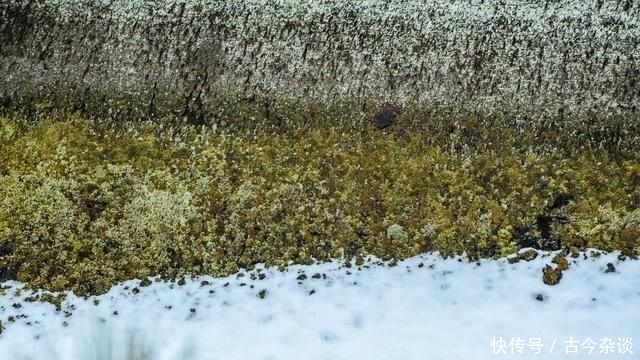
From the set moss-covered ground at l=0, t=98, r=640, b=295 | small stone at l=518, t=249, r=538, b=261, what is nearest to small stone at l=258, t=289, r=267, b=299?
moss-covered ground at l=0, t=98, r=640, b=295

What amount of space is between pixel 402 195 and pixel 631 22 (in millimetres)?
7067

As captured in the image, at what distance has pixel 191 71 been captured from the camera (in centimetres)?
1388

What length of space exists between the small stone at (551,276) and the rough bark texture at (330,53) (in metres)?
4.29

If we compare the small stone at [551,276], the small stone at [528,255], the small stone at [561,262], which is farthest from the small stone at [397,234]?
the small stone at [561,262]

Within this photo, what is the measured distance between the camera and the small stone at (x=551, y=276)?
991cm

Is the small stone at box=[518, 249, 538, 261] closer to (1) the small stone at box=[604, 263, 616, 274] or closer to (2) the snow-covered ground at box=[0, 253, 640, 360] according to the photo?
(2) the snow-covered ground at box=[0, 253, 640, 360]

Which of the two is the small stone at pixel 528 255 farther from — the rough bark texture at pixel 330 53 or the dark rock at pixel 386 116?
the dark rock at pixel 386 116

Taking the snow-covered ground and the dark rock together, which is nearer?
the snow-covered ground

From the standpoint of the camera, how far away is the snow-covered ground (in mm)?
8820

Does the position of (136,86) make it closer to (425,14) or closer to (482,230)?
(425,14)

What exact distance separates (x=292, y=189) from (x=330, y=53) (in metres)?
3.89

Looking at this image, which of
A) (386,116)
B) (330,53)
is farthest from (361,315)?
(330,53)

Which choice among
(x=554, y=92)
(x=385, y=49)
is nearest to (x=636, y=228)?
(x=554, y=92)

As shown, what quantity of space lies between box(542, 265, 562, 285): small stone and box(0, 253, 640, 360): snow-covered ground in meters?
0.10
